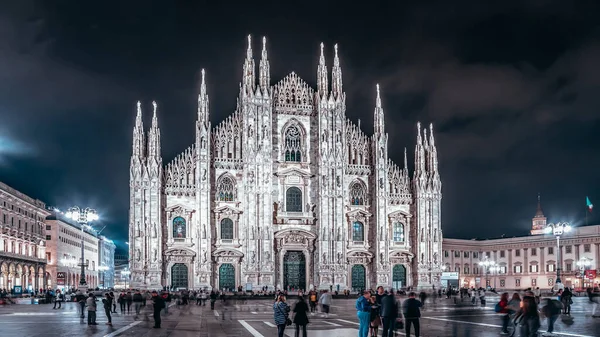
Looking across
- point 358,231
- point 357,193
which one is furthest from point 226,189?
point 358,231

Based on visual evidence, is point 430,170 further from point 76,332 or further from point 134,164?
point 76,332

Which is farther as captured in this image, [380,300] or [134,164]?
[134,164]

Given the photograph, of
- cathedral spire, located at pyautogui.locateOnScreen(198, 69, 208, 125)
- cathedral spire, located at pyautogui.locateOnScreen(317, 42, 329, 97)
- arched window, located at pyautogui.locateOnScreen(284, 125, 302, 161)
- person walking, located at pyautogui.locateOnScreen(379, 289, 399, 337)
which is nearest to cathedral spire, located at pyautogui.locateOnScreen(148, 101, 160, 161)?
cathedral spire, located at pyautogui.locateOnScreen(198, 69, 208, 125)

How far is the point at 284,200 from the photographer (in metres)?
76.6

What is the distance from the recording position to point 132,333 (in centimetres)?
3056

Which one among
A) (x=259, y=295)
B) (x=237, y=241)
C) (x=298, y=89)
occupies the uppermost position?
(x=298, y=89)

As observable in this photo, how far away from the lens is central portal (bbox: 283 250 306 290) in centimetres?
7681

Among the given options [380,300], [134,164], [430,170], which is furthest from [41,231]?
[380,300]

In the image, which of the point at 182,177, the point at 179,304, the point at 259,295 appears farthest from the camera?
the point at 182,177

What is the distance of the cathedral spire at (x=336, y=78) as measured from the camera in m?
78.1

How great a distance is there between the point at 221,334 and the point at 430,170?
53382 millimetres

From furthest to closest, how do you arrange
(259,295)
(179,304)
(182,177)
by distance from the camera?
(182,177)
(259,295)
(179,304)

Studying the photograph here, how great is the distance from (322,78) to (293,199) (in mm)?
12751

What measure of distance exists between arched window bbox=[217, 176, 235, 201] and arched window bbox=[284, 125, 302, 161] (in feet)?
21.1
